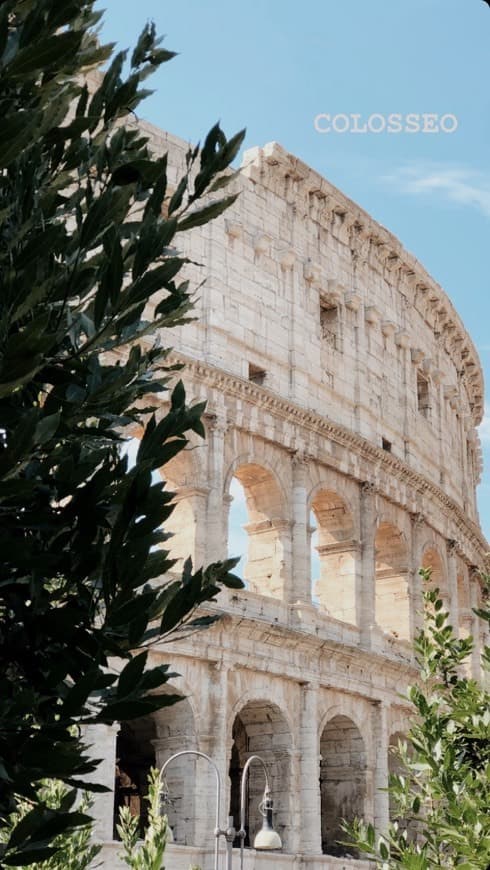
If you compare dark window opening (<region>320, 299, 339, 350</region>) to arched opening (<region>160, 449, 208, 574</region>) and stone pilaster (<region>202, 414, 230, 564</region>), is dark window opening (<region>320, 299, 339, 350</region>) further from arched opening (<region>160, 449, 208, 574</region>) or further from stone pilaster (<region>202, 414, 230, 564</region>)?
arched opening (<region>160, 449, 208, 574</region>)

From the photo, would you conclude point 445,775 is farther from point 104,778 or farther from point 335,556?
point 335,556

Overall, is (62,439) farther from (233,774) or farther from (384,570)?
(384,570)

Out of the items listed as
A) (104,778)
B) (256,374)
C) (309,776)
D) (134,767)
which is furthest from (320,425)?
(104,778)

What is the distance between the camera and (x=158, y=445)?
418 centimetres

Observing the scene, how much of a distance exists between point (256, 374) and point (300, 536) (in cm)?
313

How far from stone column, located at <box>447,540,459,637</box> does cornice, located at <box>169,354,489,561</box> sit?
71 centimetres

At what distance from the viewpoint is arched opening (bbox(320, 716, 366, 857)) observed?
2383 cm

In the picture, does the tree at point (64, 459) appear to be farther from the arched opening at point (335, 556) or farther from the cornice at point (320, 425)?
the arched opening at point (335, 556)

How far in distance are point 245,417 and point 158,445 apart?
60.6 ft

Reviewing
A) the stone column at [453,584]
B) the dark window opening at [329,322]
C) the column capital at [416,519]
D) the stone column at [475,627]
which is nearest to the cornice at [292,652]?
the column capital at [416,519]

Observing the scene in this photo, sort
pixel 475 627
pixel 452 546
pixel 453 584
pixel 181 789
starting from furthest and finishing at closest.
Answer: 1. pixel 475 627
2. pixel 452 546
3. pixel 453 584
4. pixel 181 789

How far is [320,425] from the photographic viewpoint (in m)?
24.2

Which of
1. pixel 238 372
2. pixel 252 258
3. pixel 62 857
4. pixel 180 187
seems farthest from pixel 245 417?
pixel 180 187

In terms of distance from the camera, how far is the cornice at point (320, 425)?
2195cm
